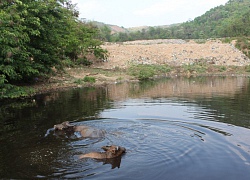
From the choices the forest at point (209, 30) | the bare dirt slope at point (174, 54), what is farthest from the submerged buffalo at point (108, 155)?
the forest at point (209, 30)

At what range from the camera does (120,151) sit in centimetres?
728

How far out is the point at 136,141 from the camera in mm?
8477

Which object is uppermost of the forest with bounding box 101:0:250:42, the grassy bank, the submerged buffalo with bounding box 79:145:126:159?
the forest with bounding box 101:0:250:42

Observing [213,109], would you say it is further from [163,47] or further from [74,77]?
[163,47]

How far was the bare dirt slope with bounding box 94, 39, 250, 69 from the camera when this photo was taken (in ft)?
127

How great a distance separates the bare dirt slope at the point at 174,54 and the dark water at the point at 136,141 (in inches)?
908

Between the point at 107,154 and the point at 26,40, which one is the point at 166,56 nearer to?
the point at 26,40

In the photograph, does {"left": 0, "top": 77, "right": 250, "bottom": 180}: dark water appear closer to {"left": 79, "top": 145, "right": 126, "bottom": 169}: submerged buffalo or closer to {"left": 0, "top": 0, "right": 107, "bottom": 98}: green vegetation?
{"left": 79, "top": 145, "right": 126, "bottom": 169}: submerged buffalo

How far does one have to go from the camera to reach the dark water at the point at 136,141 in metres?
6.35

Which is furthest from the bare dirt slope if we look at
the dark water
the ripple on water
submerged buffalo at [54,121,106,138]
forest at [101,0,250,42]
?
submerged buffalo at [54,121,106,138]

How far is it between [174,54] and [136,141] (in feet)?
114

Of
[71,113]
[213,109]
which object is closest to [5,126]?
[71,113]

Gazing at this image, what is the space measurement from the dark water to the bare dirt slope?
23.1m

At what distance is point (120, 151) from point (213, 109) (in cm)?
→ 756
